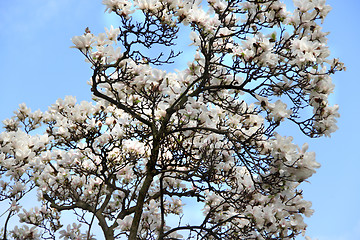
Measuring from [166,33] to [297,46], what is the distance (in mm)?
1792

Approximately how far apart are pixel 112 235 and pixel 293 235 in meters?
3.33

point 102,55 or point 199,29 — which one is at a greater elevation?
point 199,29

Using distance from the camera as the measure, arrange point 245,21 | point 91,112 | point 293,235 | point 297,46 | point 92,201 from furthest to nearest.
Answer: point 92,201 → point 91,112 → point 245,21 → point 293,235 → point 297,46

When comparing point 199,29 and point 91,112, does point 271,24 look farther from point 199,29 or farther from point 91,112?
point 91,112

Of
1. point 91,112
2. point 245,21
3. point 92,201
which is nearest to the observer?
point 245,21

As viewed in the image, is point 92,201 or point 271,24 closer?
point 271,24

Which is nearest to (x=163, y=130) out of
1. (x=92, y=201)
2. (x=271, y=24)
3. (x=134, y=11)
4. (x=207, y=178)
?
(x=207, y=178)

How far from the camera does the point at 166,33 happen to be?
5.05 meters

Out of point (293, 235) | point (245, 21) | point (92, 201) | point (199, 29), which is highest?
point (245, 21)

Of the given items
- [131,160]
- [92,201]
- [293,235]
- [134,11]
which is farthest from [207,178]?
[92,201]

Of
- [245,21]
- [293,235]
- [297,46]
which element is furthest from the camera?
[245,21]

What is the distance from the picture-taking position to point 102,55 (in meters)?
4.57

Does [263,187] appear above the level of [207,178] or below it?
below

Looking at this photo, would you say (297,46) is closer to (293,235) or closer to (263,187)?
(263,187)
